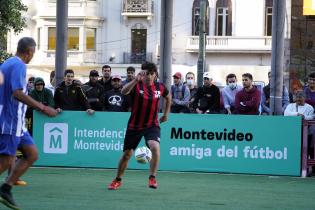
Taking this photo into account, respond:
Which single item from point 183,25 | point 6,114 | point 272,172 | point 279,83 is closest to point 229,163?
point 272,172

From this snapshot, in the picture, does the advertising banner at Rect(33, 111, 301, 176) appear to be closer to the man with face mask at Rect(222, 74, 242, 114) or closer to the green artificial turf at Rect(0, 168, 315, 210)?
the green artificial turf at Rect(0, 168, 315, 210)

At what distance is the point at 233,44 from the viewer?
162 feet

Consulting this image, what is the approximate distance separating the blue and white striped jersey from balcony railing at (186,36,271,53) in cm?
3986

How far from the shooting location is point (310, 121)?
15188 millimetres

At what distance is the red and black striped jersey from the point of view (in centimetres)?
1239

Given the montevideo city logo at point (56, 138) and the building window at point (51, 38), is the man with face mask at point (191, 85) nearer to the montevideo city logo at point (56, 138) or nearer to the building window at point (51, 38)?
the montevideo city logo at point (56, 138)

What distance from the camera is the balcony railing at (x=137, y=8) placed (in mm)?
50906

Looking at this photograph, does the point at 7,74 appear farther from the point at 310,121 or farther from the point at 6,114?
the point at 310,121

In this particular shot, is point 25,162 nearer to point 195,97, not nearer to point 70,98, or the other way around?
point 70,98

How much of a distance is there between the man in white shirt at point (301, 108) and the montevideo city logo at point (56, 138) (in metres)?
4.41

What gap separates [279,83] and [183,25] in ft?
112

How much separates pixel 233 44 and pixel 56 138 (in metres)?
34.2

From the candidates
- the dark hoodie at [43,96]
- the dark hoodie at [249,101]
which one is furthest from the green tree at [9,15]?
the dark hoodie at [249,101]

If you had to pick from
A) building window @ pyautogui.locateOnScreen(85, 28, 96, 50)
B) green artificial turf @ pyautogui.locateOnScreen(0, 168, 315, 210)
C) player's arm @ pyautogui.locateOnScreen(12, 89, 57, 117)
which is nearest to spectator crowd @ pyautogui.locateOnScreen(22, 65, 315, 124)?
green artificial turf @ pyautogui.locateOnScreen(0, 168, 315, 210)
